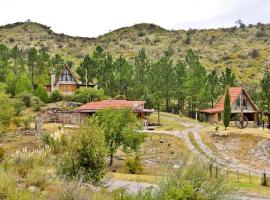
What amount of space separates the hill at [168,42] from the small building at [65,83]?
4931 cm

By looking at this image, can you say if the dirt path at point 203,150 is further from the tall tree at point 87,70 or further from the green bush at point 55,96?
the green bush at point 55,96

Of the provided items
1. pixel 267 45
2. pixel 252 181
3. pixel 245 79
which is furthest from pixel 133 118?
pixel 267 45

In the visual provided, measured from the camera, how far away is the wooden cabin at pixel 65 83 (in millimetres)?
83750

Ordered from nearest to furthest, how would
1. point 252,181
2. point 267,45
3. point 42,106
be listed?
point 252,181
point 42,106
point 267,45

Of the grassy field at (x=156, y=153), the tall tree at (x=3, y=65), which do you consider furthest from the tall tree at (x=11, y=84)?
the grassy field at (x=156, y=153)

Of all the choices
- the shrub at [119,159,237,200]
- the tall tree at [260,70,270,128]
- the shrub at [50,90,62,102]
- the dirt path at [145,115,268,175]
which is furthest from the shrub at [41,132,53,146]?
the tall tree at [260,70,270,128]

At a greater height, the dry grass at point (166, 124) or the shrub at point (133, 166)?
the dry grass at point (166, 124)

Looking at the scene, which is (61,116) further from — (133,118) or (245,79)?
(245,79)

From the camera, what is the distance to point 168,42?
163 meters

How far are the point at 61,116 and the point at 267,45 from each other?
96336 millimetres

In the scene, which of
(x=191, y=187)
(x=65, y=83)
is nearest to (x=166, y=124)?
(x=65, y=83)

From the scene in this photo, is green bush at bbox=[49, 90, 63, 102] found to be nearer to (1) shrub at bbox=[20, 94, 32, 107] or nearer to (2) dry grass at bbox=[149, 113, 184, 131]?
(1) shrub at bbox=[20, 94, 32, 107]

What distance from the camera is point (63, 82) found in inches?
3312

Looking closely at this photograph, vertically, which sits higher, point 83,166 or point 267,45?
point 267,45
